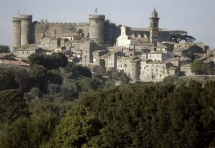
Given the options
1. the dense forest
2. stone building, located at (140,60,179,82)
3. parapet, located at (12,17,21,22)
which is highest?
parapet, located at (12,17,21,22)

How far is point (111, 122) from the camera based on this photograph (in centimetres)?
3478

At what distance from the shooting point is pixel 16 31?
95688mm

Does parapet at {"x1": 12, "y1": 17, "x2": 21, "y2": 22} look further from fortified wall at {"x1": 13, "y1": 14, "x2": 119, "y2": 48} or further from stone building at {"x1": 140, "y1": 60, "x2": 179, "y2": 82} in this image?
stone building at {"x1": 140, "y1": 60, "x2": 179, "y2": 82}

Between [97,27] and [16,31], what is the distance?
399 inches

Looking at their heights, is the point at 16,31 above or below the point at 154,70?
above

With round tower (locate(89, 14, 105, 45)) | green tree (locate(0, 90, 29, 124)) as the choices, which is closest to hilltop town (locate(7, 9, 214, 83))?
round tower (locate(89, 14, 105, 45))

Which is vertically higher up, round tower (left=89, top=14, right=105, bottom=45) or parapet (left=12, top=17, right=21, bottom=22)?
parapet (left=12, top=17, right=21, bottom=22)

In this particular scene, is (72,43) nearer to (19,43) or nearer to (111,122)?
(19,43)

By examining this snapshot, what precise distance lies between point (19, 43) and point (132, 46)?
1327cm

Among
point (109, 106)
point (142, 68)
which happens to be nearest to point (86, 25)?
point (142, 68)

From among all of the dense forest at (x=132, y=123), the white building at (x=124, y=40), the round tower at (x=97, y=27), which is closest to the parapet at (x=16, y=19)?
the round tower at (x=97, y=27)

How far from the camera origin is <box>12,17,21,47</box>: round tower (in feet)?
312

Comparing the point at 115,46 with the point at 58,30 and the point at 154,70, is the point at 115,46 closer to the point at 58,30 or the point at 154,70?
the point at 58,30

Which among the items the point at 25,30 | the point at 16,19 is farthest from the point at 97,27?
the point at 16,19
